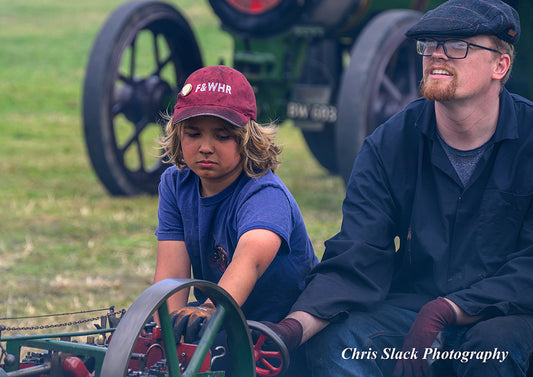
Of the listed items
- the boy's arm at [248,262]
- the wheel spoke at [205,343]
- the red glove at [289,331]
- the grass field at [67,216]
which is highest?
the boy's arm at [248,262]

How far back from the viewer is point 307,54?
7.22 m

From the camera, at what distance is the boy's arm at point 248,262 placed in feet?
8.45

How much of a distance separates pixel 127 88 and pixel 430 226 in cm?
422

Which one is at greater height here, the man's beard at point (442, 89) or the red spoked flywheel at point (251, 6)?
the red spoked flywheel at point (251, 6)

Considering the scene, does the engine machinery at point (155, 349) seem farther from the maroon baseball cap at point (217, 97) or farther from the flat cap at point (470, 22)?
the flat cap at point (470, 22)

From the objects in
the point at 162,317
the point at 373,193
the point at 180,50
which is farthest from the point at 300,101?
the point at 162,317

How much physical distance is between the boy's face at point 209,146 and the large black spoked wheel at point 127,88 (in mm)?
3309

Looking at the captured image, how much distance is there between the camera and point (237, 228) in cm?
277

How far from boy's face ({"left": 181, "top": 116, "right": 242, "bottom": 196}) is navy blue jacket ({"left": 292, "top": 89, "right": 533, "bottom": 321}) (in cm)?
43

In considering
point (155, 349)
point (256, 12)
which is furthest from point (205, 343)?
point (256, 12)

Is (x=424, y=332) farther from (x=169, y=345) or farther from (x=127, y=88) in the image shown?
(x=127, y=88)

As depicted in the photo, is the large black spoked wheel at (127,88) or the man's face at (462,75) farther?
the large black spoked wheel at (127,88)

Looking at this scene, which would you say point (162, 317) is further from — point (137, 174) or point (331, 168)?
point (331, 168)

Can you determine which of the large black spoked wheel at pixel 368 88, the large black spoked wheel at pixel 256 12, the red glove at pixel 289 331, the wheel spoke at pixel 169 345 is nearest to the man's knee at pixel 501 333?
the red glove at pixel 289 331
